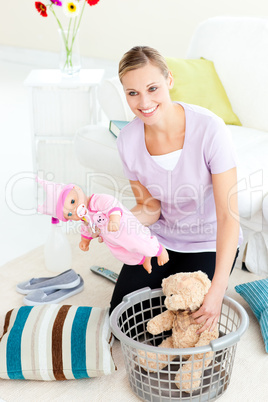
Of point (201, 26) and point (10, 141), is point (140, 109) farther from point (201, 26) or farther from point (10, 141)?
point (10, 141)

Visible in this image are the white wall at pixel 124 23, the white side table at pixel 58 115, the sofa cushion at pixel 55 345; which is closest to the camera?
the sofa cushion at pixel 55 345

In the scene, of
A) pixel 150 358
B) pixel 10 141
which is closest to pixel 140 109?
pixel 150 358

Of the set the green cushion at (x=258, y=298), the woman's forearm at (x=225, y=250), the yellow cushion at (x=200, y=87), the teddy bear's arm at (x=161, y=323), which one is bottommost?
the green cushion at (x=258, y=298)

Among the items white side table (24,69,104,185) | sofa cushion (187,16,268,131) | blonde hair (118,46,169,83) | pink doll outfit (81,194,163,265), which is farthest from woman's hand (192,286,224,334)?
white side table (24,69,104,185)

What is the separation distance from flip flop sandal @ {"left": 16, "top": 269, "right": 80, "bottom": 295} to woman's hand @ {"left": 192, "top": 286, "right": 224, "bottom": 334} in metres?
0.71

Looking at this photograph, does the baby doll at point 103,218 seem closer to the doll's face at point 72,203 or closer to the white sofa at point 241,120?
the doll's face at point 72,203

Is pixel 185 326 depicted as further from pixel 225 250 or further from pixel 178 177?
pixel 178 177

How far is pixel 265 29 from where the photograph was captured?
8.18ft

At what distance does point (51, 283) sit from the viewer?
2.05 meters

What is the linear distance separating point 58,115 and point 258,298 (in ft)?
4.89

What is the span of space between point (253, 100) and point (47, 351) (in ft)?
5.03

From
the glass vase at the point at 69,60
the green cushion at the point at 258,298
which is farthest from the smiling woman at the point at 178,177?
the glass vase at the point at 69,60

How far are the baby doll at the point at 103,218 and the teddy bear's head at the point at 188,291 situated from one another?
0.11m

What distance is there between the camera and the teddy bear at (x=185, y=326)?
4.66ft
